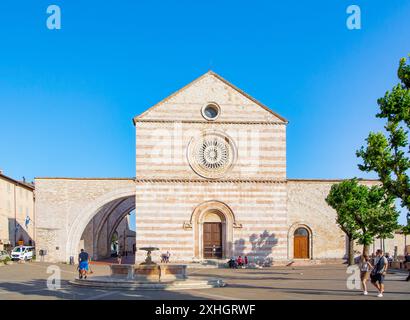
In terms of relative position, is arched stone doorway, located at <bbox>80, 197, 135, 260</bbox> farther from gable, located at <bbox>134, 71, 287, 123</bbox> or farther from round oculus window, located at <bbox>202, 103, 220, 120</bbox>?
round oculus window, located at <bbox>202, 103, 220, 120</bbox>

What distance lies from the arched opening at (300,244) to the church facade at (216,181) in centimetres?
7

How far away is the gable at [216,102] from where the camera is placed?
3750 centimetres

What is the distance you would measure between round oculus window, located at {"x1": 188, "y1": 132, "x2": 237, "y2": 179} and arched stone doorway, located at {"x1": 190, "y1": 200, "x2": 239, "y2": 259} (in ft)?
7.70

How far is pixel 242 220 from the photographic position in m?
37.1

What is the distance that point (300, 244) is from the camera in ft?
127

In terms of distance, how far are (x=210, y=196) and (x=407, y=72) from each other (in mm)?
19354

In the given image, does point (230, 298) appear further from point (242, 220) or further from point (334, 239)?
point (334, 239)

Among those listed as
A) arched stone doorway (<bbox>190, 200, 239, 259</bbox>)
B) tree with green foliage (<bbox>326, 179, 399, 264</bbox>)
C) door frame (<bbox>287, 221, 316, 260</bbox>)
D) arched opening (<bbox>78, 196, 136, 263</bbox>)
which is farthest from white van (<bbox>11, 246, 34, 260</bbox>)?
tree with green foliage (<bbox>326, 179, 399, 264</bbox>)

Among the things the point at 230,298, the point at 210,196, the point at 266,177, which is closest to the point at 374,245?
the point at 266,177

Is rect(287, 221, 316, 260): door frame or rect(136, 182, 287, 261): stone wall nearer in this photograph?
rect(136, 182, 287, 261): stone wall

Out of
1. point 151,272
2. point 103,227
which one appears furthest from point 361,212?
point 103,227

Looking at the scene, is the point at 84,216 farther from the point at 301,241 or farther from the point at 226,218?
the point at 301,241

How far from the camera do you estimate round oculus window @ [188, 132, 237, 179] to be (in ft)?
123

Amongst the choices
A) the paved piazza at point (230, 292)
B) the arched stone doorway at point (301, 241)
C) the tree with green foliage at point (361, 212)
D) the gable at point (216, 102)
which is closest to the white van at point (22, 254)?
the gable at point (216, 102)
